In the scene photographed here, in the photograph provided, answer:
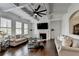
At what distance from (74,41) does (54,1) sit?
120 centimetres

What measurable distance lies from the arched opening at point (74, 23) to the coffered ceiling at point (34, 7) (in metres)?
0.29

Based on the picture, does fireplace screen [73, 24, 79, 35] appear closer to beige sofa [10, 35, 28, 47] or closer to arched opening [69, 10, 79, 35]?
arched opening [69, 10, 79, 35]

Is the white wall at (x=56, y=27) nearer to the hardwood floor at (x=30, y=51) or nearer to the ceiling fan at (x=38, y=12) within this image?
the hardwood floor at (x=30, y=51)

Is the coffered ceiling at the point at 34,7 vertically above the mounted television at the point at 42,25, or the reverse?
the coffered ceiling at the point at 34,7

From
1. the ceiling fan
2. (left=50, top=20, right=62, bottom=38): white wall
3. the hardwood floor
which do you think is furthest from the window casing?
(left=50, top=20, right=62, bottom=38): white wall

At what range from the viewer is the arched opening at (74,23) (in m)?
3.00

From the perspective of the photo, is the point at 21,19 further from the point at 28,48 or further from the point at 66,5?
the point at 66,5

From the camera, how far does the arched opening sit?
9.84ft

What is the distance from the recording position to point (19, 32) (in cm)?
293

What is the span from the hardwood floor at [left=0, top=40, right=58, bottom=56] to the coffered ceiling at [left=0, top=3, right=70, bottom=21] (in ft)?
2.45

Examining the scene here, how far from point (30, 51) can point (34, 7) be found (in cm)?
120

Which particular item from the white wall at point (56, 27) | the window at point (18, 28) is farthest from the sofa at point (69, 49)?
the window at point (18, 28)

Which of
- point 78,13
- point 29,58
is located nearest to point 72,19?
point 78,13

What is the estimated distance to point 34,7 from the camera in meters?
2.93
